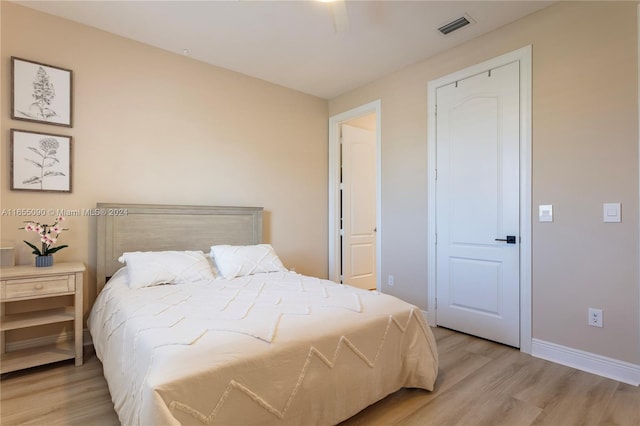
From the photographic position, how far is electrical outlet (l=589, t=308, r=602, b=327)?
2.24 metres

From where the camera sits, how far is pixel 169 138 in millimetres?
3168

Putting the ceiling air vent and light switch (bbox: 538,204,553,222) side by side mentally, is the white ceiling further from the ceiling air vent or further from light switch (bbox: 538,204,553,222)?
light switch (bbox: 538,204,553,222)

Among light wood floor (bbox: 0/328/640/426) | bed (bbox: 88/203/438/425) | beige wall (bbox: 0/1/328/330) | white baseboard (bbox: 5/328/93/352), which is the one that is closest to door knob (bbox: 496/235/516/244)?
light wood floor (bbox: 0/328/640/426)

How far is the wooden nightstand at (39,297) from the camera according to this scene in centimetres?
215

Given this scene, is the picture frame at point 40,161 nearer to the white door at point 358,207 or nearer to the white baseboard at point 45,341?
the white baseboard at point 45,341

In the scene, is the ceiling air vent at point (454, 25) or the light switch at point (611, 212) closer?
the light switch at point (611, 212)

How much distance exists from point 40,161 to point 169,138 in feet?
3.30

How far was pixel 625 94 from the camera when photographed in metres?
2.13

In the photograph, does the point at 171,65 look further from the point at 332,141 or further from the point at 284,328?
the point at 284,328

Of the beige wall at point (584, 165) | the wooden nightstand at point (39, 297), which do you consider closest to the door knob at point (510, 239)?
the beige wall at point (584, 165)

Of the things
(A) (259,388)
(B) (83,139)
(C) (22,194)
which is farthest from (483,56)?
(C) (22,194)

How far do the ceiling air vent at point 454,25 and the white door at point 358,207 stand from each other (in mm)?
1831

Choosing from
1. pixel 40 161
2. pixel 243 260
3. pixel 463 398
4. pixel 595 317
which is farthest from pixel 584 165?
pixel 40 161

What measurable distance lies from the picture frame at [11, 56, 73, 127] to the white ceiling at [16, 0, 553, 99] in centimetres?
47
